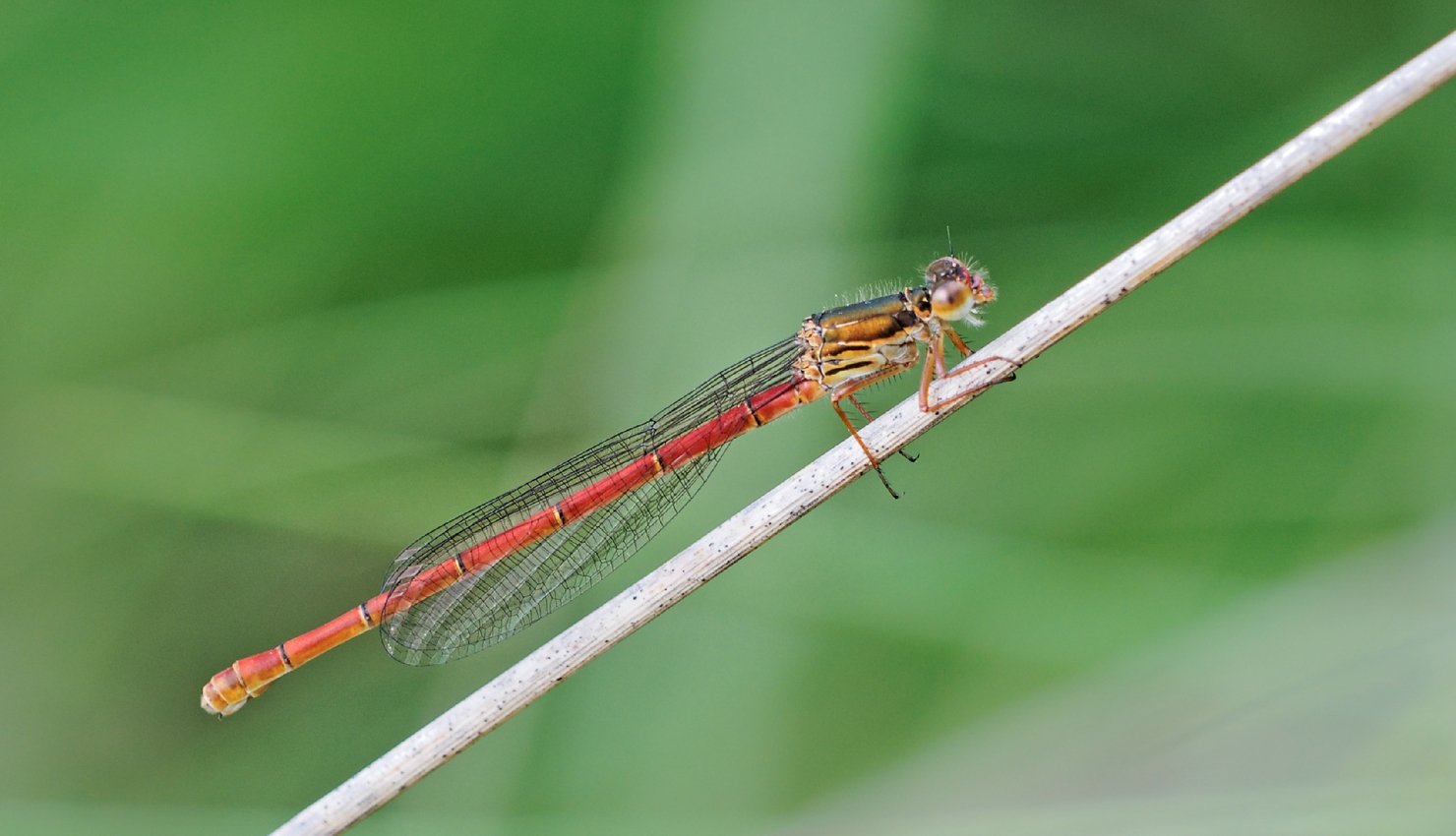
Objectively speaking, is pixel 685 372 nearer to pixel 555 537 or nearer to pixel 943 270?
pixel 555 537

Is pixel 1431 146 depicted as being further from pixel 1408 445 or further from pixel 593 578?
pixel 593 578

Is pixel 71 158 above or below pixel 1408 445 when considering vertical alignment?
above

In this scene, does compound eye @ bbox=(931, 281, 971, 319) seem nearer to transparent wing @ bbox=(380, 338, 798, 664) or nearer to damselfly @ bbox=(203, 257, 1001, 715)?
damselfly @ bbox=(203, 257, 1001, 715)

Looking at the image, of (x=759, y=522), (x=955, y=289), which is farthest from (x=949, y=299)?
(x=759, y=522)

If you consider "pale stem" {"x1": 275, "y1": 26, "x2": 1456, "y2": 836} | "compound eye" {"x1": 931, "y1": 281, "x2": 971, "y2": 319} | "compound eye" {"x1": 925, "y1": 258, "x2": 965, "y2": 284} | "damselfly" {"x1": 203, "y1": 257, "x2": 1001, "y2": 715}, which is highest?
"damselfly" {"x1": 203, "y1": 257, "x2": 1001, "y2": 715}

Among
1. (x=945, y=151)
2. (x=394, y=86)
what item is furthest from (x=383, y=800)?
(x=945, y=151)

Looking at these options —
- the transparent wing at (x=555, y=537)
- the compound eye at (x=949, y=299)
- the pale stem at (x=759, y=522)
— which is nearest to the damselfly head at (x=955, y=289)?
the compound eye at (x=949, y=299)

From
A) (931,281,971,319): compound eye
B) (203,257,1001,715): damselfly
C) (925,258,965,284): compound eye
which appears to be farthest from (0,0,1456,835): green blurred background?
(931,281,971,319): compound eye
